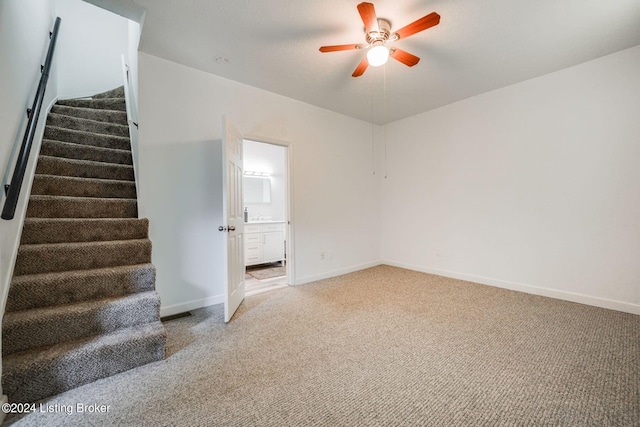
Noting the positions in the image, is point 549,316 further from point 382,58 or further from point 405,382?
point 382,58

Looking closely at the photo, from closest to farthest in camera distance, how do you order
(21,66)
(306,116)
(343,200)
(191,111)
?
(21,66)
(191,111)
(306,116)
(343,200)

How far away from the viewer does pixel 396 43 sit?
2455mm

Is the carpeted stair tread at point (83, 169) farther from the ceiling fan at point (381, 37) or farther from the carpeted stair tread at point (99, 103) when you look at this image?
the ceiling fan at point (381, 37)

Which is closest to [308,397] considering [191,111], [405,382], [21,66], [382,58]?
[405,382]

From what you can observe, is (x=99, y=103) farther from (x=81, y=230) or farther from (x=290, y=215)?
(x=290, y=215)

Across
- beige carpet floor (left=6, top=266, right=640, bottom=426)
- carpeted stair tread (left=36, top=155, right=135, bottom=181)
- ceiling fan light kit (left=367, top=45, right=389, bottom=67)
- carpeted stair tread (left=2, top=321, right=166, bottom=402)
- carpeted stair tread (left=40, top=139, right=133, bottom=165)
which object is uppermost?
ceiling fan light kit (left=367, top=45, right=389, bottom=67)

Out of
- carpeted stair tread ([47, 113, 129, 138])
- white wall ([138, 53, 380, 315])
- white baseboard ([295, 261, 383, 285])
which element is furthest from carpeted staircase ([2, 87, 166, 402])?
white baseboard ([295, 261, 383, 285])

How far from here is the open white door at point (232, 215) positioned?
8.09 feet

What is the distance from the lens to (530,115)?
3154mm

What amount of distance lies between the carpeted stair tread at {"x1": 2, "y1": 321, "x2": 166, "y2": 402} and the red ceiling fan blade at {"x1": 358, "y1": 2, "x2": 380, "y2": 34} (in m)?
2.65

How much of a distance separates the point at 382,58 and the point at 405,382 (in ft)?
7.97

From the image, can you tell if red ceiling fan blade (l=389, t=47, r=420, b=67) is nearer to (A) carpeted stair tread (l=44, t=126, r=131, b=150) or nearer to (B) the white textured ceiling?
(B) the white textured ceiling

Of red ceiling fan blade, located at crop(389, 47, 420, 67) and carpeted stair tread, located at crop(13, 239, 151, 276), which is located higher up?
red ceiling fan blade, located at crop(389, 47, 420, 67)

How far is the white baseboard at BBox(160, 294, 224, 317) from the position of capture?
2639mm
